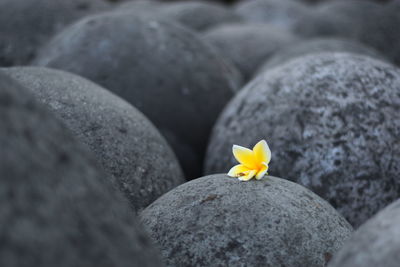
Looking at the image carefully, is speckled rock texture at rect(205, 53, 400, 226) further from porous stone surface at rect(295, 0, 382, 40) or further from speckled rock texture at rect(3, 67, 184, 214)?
porous stone surface at rect(295, 0, 382, 40)

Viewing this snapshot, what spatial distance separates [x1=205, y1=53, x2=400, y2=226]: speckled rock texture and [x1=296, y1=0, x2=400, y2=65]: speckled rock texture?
2366 mm

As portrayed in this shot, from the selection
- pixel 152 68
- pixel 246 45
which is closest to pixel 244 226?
pixel 152 68

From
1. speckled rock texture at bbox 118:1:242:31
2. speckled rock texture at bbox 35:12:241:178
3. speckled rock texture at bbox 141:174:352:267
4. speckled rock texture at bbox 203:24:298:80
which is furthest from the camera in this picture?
speckled rock texture at bbox 118:1:242:31

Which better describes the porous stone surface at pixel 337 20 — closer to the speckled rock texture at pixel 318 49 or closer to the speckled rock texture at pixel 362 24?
the speckled rock texture at pixel 362 24

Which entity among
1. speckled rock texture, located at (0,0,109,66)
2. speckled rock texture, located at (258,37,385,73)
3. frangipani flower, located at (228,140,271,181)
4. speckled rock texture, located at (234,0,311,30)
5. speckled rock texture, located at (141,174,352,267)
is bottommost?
speckled rock texture, located at (141,174,352,267)

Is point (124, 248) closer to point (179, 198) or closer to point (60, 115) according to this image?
point (179, 198)

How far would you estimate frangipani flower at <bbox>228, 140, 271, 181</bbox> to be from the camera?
6.64 ft

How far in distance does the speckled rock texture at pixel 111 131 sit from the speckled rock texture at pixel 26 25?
163cm

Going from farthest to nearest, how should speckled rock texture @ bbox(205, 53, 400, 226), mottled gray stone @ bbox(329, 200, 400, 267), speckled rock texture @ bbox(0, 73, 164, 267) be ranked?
speckled rock texture @ bbox(205, 53, 400, 226), mottled gray stone @ bbox(329, 200, 400, 267), speckled rock texture @ bbox(0, 73, 164, 267)

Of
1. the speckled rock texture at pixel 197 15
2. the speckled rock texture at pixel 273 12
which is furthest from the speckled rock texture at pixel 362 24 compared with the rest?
the speckled rock texture at pixel 273 12

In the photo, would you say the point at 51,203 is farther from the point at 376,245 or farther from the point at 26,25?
the point at 26,25

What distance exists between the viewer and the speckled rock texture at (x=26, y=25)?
4074 mm

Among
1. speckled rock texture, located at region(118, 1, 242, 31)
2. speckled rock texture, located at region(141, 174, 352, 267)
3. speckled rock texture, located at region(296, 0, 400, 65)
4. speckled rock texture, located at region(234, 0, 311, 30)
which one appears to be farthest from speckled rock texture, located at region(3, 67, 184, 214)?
speckled rock texture, located at region(234, 0, 311, 30)

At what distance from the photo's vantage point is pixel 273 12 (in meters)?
9.39
